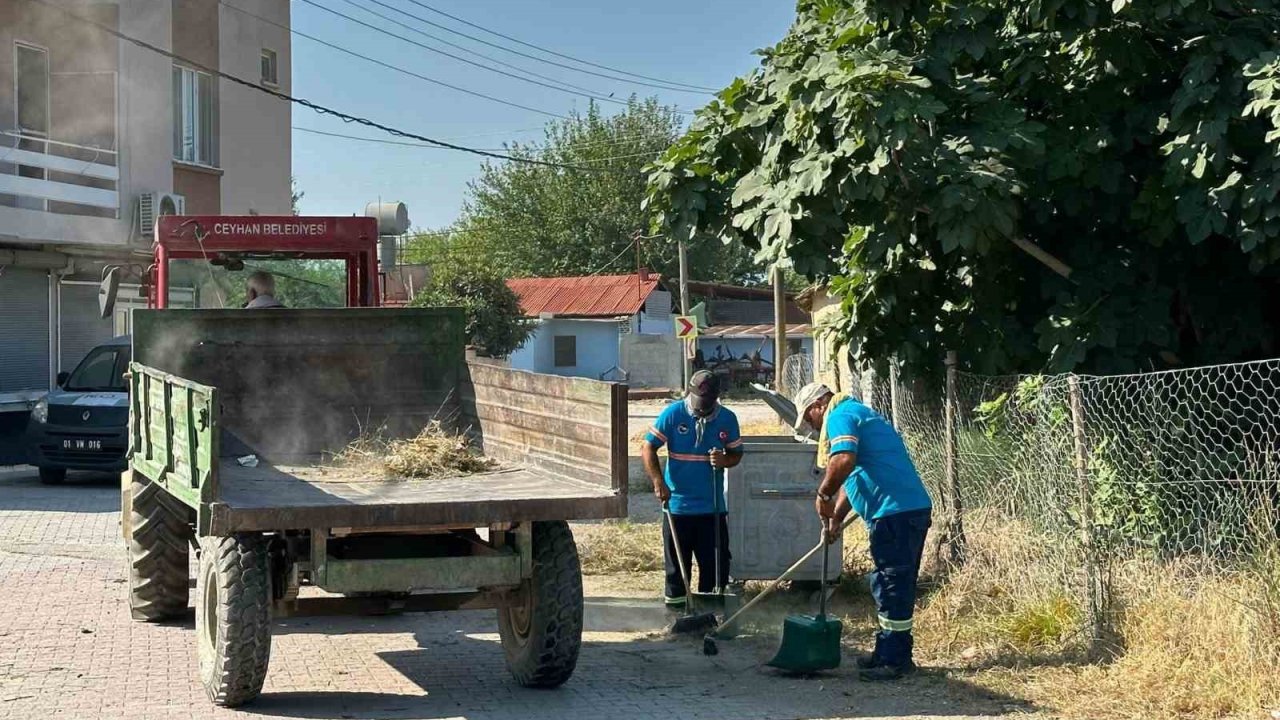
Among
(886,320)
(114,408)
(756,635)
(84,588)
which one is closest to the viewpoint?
(756,635)

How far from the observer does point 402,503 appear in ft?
21.7

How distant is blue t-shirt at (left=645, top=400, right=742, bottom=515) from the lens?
29.9ft

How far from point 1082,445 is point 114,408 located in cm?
1242

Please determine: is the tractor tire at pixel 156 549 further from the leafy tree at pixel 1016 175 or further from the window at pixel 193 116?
the window at pixel 193 116

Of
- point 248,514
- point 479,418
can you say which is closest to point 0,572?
point 479,418

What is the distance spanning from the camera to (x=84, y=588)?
10.2m

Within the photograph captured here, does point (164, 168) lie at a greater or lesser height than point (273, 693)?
greater

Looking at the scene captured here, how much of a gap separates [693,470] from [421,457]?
6.25 ft

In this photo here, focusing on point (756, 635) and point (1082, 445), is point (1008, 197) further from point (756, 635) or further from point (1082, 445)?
point (756, 635)

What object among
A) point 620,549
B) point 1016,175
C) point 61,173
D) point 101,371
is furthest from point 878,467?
point 61,173

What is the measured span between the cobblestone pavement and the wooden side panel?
1113 mm

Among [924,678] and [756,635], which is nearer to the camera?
[924,678]

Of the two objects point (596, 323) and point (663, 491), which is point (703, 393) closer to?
point (663, 491)

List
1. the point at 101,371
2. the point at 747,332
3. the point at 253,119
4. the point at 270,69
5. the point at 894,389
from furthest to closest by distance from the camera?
the point at 747,332
the point at 270,69
the point at 253,119
the point at 101,371
the point at 894,389
